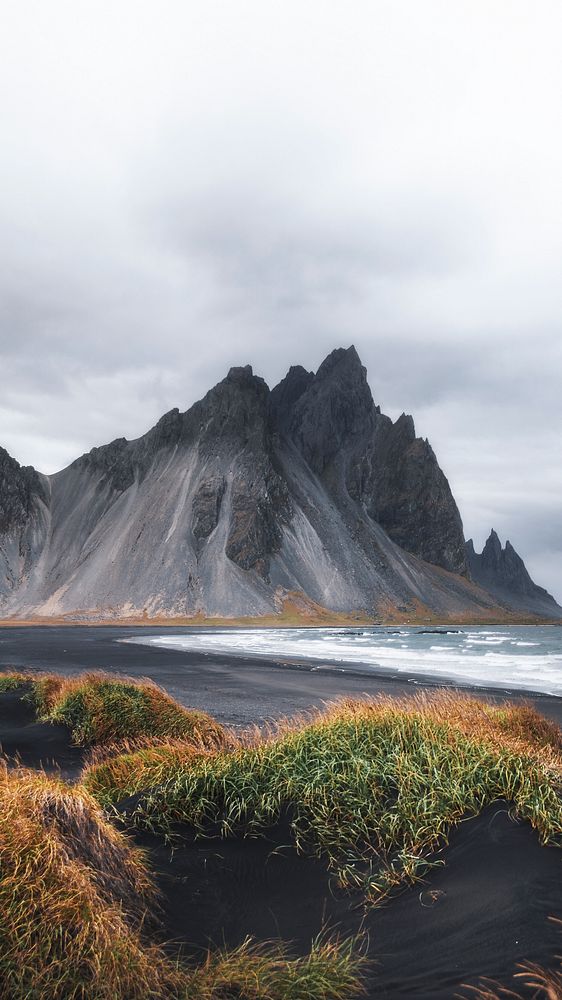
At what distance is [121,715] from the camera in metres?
17.1

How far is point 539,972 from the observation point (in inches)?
219

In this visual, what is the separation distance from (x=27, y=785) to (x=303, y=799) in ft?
11.5

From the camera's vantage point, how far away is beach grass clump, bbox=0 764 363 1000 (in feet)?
17.3

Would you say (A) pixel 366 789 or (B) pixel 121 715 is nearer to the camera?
(A) pixel 366 789

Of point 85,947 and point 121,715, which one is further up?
point 85,947

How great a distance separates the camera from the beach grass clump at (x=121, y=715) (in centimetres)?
1603

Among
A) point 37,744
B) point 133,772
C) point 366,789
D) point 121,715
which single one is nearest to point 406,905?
point 366,789

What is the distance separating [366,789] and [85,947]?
12.4ft

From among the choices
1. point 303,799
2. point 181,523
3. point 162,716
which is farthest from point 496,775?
point 181,523

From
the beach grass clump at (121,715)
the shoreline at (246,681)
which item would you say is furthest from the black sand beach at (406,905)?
the shoreline at (246,681)

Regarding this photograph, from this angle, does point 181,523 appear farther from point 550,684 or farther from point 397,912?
point 397,912

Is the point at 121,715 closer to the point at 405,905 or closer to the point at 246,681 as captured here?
the point at 405,905

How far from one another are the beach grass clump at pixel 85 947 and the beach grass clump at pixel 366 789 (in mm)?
1486

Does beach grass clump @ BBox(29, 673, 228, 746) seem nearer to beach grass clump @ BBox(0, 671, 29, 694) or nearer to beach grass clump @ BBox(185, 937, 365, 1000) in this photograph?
beach grass clump @ BBox(0, 671, 29, 694)
